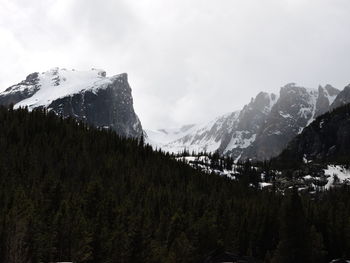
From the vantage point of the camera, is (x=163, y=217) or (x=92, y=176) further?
(x=92, y=176)

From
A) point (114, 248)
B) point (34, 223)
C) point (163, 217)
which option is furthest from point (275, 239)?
point (34, 223)

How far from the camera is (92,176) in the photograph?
605 ft

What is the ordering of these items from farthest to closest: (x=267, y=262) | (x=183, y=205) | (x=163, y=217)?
(x=183, y=205) → (x=163, y=217) → (x=267, y=262)

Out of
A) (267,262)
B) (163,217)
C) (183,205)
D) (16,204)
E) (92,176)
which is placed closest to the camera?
(16,204)

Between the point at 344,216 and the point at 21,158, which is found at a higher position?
the point at 21,158

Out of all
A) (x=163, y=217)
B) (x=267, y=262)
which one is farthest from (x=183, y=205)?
(x=267, y=262)

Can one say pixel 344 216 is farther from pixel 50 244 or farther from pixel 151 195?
pixel 50 244

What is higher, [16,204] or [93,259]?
[16,204]

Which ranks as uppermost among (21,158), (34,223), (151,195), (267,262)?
(21,158)

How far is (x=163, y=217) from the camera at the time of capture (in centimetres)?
14512

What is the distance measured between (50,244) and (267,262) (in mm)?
59297

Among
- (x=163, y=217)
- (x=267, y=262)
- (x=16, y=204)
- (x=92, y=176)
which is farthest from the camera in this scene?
(x=92, y=176)

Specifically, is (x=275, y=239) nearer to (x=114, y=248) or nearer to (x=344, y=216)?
(x=344, y=216)

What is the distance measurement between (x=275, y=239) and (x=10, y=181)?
78365 millimetres
